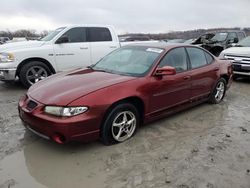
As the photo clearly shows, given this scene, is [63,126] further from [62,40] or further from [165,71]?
[62,40]

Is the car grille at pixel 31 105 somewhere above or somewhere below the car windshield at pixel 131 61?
below

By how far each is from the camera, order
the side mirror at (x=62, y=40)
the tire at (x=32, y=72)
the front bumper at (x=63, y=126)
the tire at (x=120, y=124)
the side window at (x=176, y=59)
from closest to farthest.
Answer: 1. the front bumper at (x=63, y=126)
2. the tire at (x=120, y=124)
3. the side window at (x=176, y=59)
4. the tire at (x=32, y=72)
5. the side mirror at (x=62, y=40)

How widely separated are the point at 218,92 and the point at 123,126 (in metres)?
3.25

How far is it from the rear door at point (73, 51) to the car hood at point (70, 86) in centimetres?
333

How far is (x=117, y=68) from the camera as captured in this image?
16.3 feet

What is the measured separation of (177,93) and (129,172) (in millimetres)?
2081

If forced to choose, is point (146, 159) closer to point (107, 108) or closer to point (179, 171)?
point (179, 171)

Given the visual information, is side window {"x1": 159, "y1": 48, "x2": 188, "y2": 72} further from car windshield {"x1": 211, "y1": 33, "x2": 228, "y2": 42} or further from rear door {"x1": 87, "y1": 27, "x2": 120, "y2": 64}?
car windshield {"x1": 211, "y1": 33, "x2": 228, "y2": 42}

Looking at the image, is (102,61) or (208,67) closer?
(102,61)

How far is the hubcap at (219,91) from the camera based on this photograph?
6525mm

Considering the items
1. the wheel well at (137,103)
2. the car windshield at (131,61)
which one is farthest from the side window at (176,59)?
the wheel well at (137,103)

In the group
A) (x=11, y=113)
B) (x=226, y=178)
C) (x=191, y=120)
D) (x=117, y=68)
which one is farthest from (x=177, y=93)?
(x=11, y=113)

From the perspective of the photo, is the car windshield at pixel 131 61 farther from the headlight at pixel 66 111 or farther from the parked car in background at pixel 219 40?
the parked car in background at pixel 219 40

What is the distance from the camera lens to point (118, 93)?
405cm
